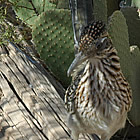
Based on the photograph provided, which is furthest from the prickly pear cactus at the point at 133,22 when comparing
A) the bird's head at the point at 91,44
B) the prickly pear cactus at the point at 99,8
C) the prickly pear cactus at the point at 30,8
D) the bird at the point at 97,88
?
the bird's head at the point at 91,44

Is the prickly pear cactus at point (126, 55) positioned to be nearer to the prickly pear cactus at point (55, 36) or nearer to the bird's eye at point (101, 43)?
the prickly pear cactus at point (55, 36)

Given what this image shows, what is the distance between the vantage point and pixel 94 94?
2.17 metres

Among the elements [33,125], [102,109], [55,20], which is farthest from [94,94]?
[55,20]

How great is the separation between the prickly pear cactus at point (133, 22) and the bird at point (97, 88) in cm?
179

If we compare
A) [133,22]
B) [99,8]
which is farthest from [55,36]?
[133,22]

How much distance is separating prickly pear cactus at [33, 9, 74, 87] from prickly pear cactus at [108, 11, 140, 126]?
47 cm

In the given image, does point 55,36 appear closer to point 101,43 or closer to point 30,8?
point 30,8

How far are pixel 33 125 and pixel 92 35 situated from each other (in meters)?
1.05

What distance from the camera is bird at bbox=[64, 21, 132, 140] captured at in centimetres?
195

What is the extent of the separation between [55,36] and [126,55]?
0.67 m

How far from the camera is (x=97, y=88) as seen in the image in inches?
84.5

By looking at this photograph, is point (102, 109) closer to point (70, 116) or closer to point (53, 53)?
point (70, 116)

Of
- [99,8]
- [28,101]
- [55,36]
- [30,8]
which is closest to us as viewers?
[28,101]

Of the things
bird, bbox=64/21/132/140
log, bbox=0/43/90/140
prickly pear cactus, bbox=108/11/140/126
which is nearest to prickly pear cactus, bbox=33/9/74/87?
log, bbox=0/43/90/140
